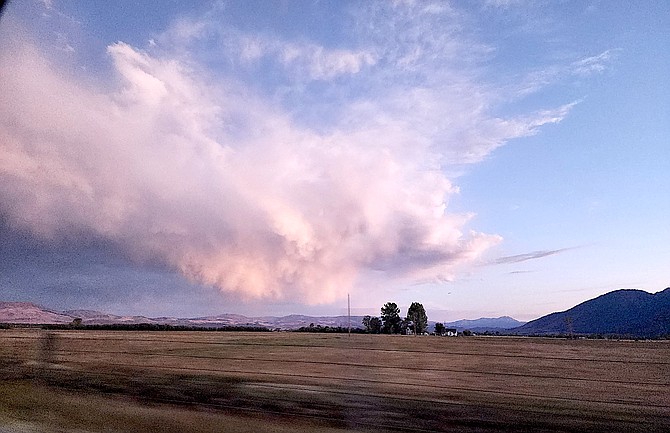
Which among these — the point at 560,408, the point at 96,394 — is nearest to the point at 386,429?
the point at 560,408

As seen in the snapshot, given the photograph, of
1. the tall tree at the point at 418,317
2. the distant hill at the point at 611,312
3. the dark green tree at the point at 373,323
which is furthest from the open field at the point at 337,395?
the distant hill at the point at 611,312

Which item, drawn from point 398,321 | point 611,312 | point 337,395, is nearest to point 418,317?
point 398,321

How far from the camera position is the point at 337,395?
5.27 metres

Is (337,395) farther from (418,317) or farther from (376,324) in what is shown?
(418,317)

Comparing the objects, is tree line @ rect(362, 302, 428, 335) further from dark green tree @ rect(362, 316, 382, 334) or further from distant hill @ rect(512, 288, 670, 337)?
distant hill @ rect(512, 288, 670, 337)

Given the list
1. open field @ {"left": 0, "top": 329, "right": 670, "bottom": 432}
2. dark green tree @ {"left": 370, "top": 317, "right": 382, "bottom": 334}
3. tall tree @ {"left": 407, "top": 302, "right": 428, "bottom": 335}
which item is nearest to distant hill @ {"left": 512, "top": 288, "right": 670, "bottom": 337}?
tall tree @ {"left": 407, "top": 302, "right": 428, "bottom": 335}

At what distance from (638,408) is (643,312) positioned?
11795 cm

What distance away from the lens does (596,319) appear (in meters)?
108

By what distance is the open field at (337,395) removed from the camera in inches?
171

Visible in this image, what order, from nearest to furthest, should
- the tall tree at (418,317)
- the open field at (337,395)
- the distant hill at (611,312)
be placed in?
the open field at (337,395) < the tall tree at (418,317) < the distant hill at (611,312)

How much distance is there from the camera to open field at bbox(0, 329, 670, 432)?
171 inches

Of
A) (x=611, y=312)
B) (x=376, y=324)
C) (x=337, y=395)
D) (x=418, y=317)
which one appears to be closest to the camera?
(x=337, y=395)

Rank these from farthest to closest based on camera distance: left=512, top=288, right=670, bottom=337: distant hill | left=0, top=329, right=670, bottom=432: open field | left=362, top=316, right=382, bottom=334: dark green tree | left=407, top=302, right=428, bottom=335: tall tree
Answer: left=512, top=288, right=670, bottom=337: distant hill, left=407, top=302, right=428, bottom=335: tall tree, left=362, top=316, right=382, bottom=334: dark green tree, left=0, top=329, right=670, bottom=432: open field

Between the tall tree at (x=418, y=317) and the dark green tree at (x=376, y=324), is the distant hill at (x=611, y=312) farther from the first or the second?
the dark green tree at (x=376, y=324)
